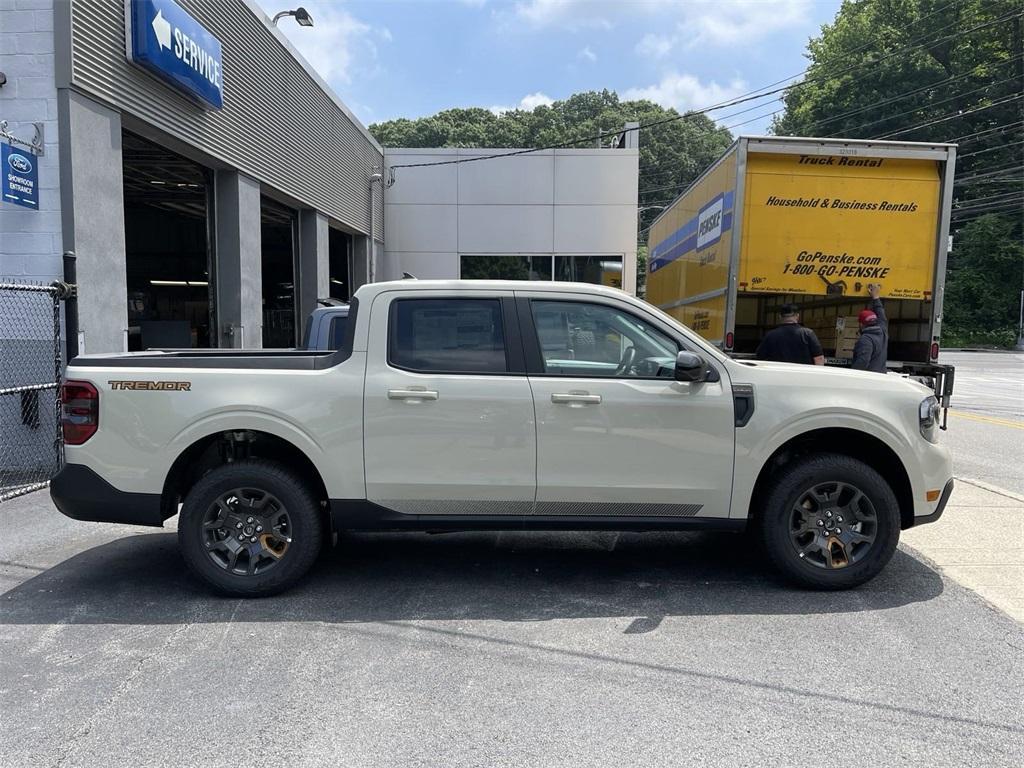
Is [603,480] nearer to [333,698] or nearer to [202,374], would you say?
[333,698]

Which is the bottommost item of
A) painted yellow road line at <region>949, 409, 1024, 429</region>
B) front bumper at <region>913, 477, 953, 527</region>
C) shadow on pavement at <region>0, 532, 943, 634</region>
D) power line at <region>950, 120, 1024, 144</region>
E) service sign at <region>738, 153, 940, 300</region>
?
shadow on pavement at <region>0, 532, 943, 634</region>

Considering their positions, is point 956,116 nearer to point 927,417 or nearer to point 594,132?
point 594,132

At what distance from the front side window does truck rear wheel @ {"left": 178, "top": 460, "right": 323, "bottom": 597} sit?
67.9 inches

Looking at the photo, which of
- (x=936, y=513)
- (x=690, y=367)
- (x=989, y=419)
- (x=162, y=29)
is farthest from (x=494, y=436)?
(x=989, y=419)

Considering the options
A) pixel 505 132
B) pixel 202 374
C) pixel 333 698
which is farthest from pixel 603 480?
pixel 505 132

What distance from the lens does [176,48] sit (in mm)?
10008

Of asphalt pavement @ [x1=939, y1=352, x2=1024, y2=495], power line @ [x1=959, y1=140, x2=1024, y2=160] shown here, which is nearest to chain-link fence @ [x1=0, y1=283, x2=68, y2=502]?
asphalt pavement @ [x1=939, y1=352, x2=1024, y2=495]

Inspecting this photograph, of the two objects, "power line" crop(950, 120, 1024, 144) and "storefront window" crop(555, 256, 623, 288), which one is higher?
"power line" crop(950, 120, 1024, 144)

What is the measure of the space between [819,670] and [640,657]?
2.79 ft

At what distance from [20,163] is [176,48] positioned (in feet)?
10.2

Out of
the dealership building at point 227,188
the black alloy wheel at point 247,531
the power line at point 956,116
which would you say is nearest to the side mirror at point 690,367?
the black alloy wheel at point 247,531

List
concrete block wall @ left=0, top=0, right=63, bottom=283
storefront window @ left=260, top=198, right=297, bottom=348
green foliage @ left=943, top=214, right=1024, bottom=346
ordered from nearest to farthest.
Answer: concrete block wall @ left=0, top=0, right=63, bottom=283
storefront window @ left=260, top=198, right=297, bottom=348
green foliage @ left=943, top=214, right=1024, bottom=346

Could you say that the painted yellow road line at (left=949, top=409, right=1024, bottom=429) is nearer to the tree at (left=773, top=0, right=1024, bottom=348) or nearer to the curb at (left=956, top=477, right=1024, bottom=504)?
the curb at (left=956, top=477, right=1024, bottom=504)

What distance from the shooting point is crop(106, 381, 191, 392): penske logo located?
14.9ft
